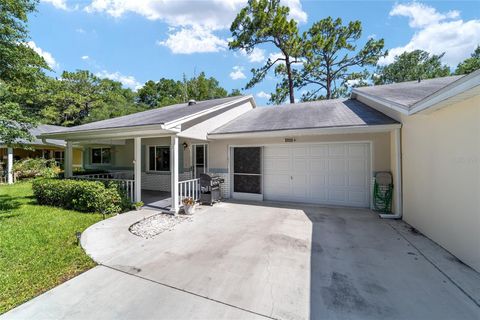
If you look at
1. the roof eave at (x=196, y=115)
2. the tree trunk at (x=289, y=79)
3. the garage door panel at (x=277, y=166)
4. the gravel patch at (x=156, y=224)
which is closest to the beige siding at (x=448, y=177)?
the garage door panel at (x=277, y=166)

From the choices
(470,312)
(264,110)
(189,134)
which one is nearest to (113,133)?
(189,134)

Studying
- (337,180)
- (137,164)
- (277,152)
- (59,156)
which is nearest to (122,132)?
(137,164)

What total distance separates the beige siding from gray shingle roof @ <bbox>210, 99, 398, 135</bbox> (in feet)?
5.58

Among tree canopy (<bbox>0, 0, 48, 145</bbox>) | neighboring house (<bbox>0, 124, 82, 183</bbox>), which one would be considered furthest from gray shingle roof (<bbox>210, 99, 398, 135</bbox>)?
neighboring house (<bbox>0, 124, 82, 183</bbox>)

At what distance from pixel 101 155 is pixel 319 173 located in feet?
43.2

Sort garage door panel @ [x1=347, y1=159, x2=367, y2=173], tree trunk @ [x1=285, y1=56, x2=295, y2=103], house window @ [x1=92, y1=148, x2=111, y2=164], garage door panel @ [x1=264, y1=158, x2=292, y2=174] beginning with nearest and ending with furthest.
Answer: garage door panel @ [x1=347, y1=159, x2=367, y2=173], garage door panel @ [x1=264, y1=158, x2=292, y2=174], house window @ [x1=92, y1=148, x2=111, y2=164], tree trunk @ [x1=285, y1=56, x2=295, y2=103]

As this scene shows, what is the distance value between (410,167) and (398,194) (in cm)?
102

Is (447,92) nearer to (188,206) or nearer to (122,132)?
(188,206)

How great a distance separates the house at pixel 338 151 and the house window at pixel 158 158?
0.05 meters

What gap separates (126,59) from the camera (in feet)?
58.2

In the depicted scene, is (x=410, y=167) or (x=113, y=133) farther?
(x=113, y=133)

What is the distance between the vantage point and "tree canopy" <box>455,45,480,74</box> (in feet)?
67.3

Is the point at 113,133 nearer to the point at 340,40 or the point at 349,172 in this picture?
the point at 349,172

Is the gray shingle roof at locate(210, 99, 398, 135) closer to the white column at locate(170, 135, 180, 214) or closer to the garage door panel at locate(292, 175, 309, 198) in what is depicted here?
the garage door panel at locate(292, 175, 309, 198)
